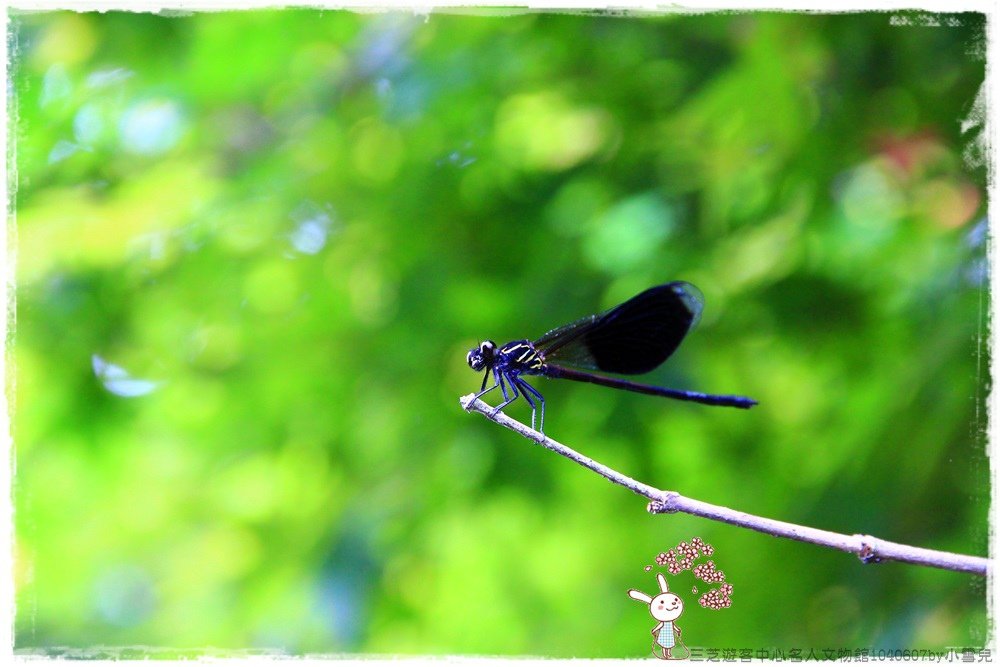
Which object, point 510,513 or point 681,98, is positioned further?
point 510,513

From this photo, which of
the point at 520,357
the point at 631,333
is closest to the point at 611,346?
the point at 631,333

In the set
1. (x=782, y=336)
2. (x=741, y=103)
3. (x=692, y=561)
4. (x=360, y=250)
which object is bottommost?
(x=692, y=561)

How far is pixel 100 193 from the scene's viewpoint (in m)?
2.38

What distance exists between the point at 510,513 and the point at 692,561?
84 cm

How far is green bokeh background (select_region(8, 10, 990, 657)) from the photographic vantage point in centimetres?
188

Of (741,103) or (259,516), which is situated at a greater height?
(741,103)

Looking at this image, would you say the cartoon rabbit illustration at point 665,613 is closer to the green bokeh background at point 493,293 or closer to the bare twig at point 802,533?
the green bokeh background at point 493,293

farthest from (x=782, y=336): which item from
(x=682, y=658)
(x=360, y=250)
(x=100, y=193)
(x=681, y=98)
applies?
(x=100, y=193)

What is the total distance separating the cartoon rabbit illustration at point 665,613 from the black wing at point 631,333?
1.32 ft

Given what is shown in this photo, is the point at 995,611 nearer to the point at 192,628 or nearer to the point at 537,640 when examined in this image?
the point at 537,640

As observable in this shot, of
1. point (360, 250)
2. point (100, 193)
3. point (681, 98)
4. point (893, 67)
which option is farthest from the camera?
point (100, 193)

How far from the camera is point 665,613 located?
144 centimetres

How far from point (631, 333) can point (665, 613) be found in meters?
0.50

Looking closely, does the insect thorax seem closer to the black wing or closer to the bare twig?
the black wing
